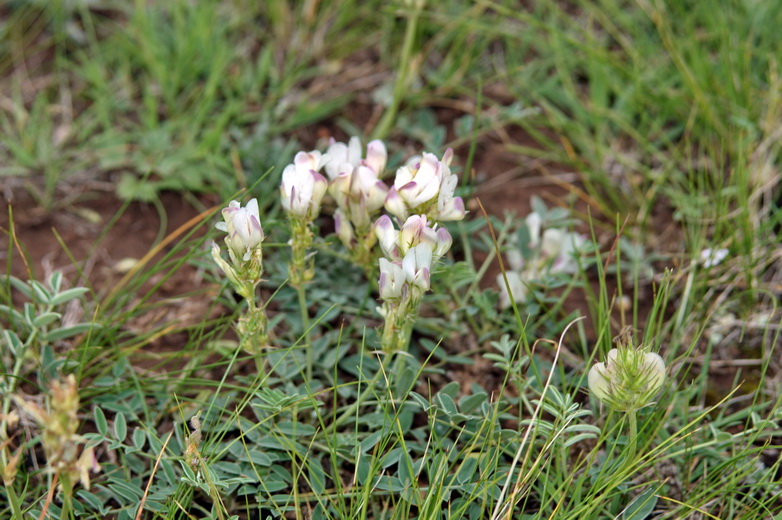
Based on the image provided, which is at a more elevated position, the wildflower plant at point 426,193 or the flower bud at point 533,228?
the wildflower plant at point 426,193

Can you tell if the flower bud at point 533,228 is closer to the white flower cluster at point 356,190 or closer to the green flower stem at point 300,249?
the white flower cluster at point 356,190

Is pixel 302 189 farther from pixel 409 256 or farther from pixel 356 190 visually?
pixel 409 256

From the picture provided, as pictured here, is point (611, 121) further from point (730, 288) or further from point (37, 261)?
point (37, 261)

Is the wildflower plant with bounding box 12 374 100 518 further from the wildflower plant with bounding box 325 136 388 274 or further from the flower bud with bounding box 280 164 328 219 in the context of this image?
the wildflower plant with bounding box 325 136 388 274

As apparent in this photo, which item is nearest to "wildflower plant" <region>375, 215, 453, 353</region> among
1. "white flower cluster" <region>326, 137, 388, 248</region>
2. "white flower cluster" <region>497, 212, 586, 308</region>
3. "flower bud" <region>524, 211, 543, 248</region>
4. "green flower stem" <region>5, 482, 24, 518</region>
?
"white flower cluster" <region>326, 137, 388, 248</region>

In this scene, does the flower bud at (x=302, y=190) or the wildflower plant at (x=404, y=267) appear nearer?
the wildflower plant at (x=404, y=267)

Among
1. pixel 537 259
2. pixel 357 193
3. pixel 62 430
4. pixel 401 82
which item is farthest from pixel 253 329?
pixel 401 82

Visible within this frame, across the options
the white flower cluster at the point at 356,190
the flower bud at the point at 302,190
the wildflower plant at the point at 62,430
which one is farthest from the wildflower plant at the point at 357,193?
the wildflower plant at the point at 62,430

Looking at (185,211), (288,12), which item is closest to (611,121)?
(288,12)
